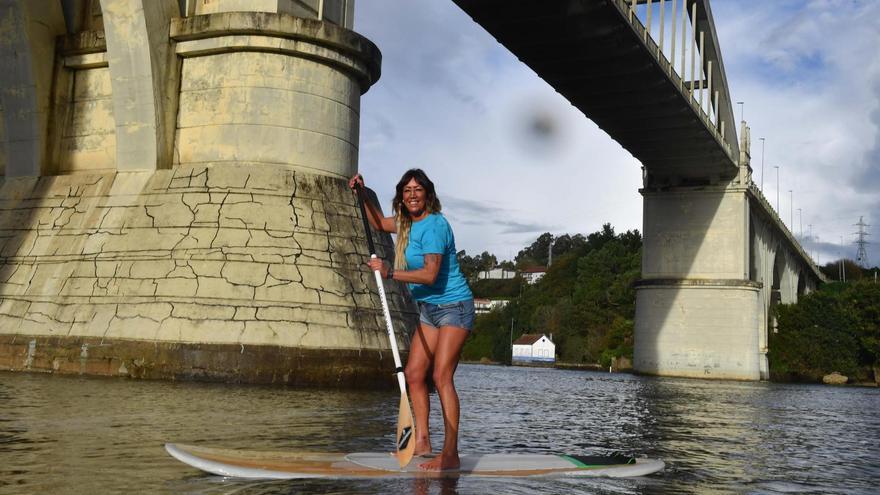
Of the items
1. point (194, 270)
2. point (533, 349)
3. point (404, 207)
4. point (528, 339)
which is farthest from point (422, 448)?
point (528, 339)

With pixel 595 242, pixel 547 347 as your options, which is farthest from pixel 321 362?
pixel 595 242

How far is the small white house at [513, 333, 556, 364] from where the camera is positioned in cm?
8261

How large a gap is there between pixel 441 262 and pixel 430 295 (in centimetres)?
19

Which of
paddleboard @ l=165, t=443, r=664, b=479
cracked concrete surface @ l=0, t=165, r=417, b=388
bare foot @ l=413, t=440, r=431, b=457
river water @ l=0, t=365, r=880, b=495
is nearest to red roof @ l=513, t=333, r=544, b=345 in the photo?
cracked concrete surface @ l=0, t=165, r=417, b=388

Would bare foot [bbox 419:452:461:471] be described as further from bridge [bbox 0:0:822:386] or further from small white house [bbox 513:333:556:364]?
small white house [bbox 513:333:556:364]

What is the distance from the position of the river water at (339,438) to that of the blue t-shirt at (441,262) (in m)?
1.00

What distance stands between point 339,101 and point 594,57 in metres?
12.4

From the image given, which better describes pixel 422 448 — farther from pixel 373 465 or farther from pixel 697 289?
pixel 697 289

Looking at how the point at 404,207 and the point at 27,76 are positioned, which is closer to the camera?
the point at 404,207

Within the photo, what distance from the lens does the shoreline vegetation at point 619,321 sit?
4700cm

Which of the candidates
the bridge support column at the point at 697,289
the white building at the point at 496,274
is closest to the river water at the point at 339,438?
the bridge support column at the point at 697,289

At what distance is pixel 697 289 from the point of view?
37.1 metres

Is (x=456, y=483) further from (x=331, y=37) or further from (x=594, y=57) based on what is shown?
(x=594, y=57)

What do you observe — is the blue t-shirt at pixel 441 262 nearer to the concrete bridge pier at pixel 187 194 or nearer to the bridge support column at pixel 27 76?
the concrete bridge pier at pixel 187 194
